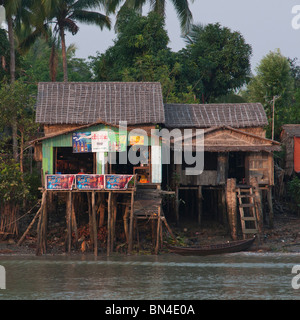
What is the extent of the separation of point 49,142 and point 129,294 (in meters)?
10.1

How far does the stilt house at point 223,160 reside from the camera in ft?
98.9

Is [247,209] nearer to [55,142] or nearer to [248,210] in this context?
[248,210]

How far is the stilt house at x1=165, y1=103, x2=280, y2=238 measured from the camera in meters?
30.1

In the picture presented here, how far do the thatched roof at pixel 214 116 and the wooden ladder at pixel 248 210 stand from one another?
3449 mm

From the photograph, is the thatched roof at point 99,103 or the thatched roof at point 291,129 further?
the thatched roof at point 291,129

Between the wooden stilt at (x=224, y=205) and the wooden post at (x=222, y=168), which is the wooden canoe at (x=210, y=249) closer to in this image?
the wooden stilt at (x=224, y=205)

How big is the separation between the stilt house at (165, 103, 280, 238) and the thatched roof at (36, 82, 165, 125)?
195cm

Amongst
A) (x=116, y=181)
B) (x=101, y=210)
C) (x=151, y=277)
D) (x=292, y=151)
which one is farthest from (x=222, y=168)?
(x=151, y=277)

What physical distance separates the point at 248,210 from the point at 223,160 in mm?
2538

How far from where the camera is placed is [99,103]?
29844 millimetres

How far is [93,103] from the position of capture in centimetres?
2983

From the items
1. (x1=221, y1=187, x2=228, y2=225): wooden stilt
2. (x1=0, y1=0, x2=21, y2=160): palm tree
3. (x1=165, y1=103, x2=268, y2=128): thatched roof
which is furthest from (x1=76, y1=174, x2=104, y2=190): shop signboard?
(x1=221, y1=187, x2=228, y2=225): wooden stilt

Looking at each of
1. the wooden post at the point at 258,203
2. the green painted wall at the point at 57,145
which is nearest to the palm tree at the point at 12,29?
the green painted wall at the point at 57,145

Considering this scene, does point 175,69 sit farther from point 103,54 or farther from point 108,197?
point 108,197
